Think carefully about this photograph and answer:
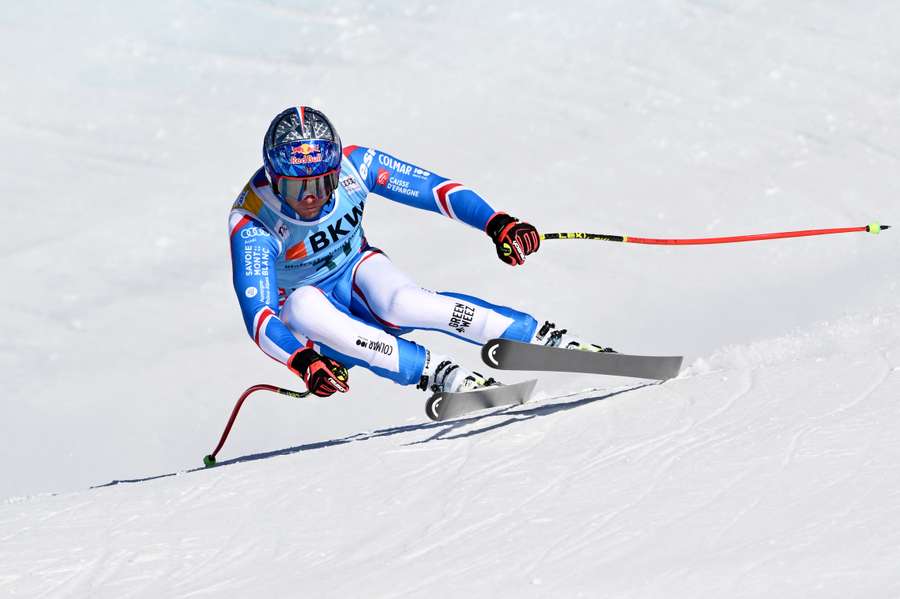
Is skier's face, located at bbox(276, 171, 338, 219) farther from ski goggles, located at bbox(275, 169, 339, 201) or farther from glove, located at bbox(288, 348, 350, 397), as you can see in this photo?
glove, located at bbox(288, 348, 350, 397)

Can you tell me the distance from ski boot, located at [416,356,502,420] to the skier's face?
0.94m

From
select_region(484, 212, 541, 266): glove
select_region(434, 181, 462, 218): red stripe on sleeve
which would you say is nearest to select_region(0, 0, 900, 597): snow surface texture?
select_region(484, 212, 541, 266): glove

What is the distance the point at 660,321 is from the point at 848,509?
5737 millimetres

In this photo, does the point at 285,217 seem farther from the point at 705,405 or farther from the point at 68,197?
the point at 68,197

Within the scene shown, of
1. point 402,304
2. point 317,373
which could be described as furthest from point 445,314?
point 317,373

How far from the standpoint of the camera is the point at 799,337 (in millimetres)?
6656

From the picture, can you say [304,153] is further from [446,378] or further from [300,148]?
[446,378]

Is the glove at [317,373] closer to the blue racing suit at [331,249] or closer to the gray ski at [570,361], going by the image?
the blue racing suit at [331,249]

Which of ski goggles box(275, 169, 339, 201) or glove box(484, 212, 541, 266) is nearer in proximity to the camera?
ski goggles box(275, 169, 339, 201)

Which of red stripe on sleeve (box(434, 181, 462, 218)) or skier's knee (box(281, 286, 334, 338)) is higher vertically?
red stripe on sleeve (box(434, 181, 462, 218))

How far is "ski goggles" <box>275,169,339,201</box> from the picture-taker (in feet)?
20.7

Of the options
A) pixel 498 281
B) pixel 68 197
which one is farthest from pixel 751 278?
pixel 68 197

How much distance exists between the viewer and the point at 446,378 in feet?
21.4

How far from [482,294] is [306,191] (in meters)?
4.81
